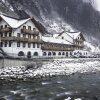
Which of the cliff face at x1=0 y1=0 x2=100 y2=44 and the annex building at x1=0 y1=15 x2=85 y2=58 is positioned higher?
the cliff face at x1=0 y1=0 x2=100 y2=44

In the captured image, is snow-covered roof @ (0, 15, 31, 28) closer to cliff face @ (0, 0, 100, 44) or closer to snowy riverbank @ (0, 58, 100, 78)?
snowy riverbank @ (0, 58, 100, 78)

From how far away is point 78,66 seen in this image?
6456 cm

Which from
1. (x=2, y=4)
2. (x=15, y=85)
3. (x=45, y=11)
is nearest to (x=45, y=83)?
(x=15, y=85)

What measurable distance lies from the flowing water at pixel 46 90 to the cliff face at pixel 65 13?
92.3m

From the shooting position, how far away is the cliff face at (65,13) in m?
139

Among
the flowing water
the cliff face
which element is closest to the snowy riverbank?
the flowing water

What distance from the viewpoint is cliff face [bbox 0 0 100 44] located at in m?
139

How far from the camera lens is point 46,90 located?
35.7 meters

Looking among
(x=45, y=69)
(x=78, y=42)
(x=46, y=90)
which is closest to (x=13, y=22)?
(x=45, y=69)

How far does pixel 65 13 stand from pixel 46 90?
143377mm

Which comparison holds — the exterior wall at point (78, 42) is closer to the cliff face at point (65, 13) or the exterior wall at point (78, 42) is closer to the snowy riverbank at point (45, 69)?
the snowy riverbank at point (45, 69)

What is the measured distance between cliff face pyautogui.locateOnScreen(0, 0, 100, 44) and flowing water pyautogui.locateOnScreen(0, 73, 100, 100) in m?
92.3

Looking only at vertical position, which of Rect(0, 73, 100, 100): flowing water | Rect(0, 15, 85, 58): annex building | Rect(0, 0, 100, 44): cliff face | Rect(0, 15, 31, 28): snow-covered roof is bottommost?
Rect(0, 73, 100, 100): flowing water

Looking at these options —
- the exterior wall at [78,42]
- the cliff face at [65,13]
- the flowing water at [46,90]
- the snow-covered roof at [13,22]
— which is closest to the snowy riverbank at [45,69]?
the flowing water at [46,90]
